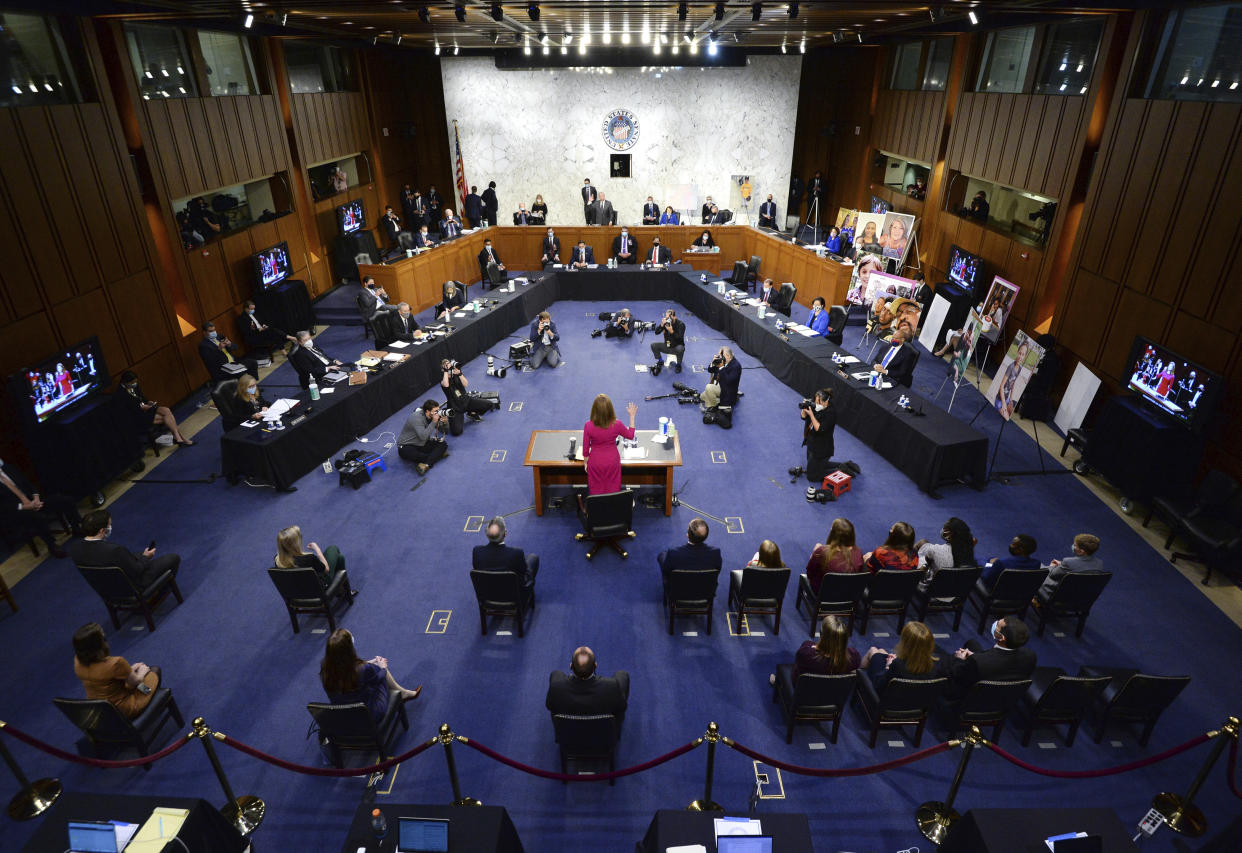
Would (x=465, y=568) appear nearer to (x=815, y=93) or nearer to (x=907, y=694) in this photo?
(x=907, y=694)

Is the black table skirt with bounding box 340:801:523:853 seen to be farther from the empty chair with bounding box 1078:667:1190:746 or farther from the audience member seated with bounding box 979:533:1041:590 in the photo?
the audience member seated with bounding box 979:533:1041:590

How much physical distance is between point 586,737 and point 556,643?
65.7 inches

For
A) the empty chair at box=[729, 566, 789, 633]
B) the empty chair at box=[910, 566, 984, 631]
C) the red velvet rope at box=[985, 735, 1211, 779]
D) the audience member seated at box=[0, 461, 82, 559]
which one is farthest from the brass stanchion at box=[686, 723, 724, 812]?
the audience member seated at box=[0, 461, 82, 559]

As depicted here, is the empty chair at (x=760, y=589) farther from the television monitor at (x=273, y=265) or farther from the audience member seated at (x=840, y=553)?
the television monitor at (x=273, y=265)

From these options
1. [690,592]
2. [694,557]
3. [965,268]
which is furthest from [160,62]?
[965,268]

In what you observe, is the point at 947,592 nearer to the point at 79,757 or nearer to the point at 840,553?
the point at 840,553

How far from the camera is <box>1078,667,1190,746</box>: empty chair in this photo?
4.87 m

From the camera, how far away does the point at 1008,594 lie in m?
6.21

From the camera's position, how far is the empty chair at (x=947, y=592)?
609cm

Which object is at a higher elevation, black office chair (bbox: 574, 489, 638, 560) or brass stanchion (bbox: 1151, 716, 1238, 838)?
black office chair (bbox: 574, 489, 638, 560)

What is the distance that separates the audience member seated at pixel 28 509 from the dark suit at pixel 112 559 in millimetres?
1788

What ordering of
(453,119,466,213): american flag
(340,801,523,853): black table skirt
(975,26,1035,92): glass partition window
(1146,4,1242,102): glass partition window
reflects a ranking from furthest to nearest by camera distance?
(453,119,466,213): american flag, (975,26,1035,92): glass partition window, (1146,4,1242,102): glass partition window, (340,801,523,853): black table skirt

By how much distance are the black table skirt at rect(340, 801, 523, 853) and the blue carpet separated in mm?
915

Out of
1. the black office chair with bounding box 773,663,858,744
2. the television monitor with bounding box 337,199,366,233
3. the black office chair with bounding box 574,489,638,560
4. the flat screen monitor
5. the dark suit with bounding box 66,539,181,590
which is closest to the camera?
the black office chair with bounding box 773,663,858,744
